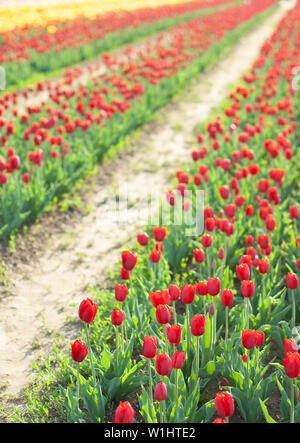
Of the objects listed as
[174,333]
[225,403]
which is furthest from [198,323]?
[225,403]

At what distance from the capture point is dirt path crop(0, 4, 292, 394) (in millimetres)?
3602

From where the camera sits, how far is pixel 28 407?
289 cm

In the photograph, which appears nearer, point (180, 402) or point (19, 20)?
point (180, 402)

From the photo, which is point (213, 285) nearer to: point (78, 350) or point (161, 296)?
point (161, 296)

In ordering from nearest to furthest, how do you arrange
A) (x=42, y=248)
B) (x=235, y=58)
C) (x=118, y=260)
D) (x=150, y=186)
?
(x=118, y=260) → (x=42, y=248) → (x=150, y=186) → (x=235, y=58)

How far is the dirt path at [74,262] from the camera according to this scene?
3.60 meters

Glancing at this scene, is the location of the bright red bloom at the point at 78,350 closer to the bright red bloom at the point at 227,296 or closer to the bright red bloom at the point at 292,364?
the bright red bloom at the point at 227,296

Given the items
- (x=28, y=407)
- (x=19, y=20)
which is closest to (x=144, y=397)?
(x=28, y=407)

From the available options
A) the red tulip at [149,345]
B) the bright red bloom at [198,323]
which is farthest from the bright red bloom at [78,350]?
the bright red bloom at [198,323]

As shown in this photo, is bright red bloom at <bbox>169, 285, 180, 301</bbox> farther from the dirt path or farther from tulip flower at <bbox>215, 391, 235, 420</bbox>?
the dirt path

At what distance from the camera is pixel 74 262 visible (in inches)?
186

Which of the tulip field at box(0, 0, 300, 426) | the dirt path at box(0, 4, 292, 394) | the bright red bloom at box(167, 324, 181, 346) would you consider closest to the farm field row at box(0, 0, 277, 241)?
the tulip field at box(0, 0, 300, 426)
